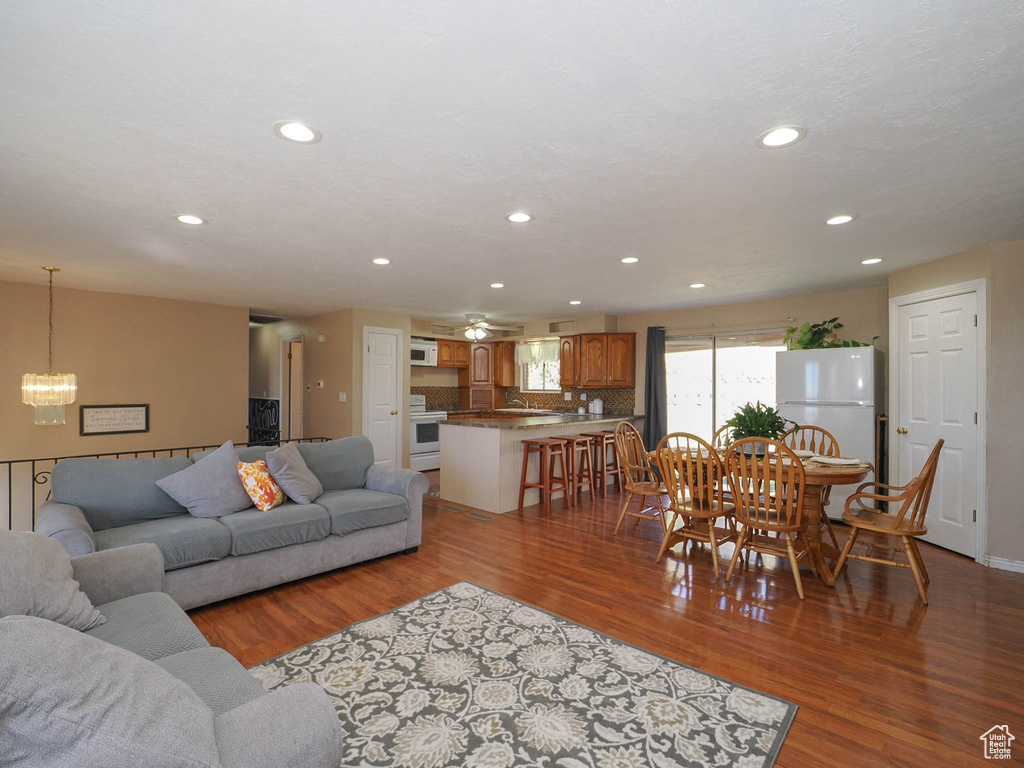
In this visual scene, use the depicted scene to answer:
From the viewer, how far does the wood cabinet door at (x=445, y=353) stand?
29.0 feet

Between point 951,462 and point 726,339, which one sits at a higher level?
point 726,339

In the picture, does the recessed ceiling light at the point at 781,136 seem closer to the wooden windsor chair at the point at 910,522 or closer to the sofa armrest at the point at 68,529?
the wooden windsor chair at the point at 910,522

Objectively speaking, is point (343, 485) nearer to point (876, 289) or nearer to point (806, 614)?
point (806, 614)

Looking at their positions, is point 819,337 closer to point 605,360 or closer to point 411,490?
point 605,360

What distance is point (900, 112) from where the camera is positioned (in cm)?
190

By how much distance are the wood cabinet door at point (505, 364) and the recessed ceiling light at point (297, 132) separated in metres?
7.02

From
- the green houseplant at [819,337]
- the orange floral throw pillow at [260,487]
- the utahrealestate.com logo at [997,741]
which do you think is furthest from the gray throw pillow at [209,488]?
the green houseplant at [819,337]

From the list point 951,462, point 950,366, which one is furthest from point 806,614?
point 950,366

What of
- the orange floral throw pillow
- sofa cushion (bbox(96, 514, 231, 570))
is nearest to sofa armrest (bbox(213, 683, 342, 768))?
sofa cushion (bbox(96, 514, 231, 570))

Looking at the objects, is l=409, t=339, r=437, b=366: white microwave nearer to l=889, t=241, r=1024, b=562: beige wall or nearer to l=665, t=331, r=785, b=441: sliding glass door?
l=665, t=331, r=785, b=441: sliding glass door

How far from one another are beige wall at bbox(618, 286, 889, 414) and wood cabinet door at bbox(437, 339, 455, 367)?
121 inches

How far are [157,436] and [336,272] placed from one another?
11.1ft

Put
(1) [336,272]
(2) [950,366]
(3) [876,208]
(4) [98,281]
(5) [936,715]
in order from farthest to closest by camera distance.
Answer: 1. (4) [98,281]
2. (1) [336,272]
3. (2) [950,366]
4. (3) [876,208]
5. (5) [936,715]

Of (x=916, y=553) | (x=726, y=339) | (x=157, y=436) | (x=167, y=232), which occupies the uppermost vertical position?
(x=167, y=232)
